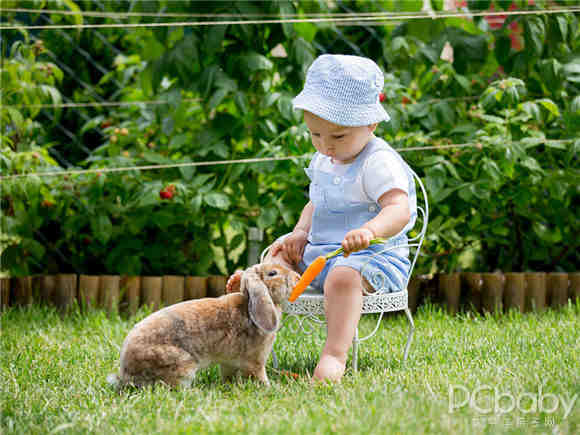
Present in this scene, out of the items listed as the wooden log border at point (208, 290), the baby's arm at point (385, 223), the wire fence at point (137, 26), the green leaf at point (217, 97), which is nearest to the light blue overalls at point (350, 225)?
the baby's arm at point (385, 223)

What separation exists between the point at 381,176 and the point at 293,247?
51 cm

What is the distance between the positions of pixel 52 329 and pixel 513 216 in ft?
8.54

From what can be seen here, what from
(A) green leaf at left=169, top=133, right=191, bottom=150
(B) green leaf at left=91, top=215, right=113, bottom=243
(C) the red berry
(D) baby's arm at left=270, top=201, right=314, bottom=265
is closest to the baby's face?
(D) baby's arm at left=270, top=201, right=314, bottom=265

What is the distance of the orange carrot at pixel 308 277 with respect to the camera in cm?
232

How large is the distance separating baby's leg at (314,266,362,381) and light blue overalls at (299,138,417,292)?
9 cm

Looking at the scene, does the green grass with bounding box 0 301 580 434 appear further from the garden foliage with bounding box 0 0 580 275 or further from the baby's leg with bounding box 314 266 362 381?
the garden foliage with bounding box 0 0 580 275

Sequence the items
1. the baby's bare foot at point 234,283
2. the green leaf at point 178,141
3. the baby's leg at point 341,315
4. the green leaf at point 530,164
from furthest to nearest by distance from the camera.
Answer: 1. the green leaf at point 178,141
2. the green leaf at point 530,164
3. the baby's bare foot at point 234,283
4. the baby's leg at point 341,315

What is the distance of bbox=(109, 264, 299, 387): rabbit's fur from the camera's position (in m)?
2.17

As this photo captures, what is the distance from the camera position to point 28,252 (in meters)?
3.98

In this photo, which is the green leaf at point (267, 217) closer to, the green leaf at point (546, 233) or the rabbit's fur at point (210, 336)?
the rabbit's fur at point (210, 336)

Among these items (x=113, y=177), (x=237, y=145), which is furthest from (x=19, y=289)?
(x=237, y=145)

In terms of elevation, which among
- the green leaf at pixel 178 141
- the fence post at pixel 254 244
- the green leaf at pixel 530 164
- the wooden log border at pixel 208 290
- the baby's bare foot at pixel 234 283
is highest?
the green leaf at pixel 530 164

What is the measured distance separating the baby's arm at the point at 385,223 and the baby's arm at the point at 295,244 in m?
0.43

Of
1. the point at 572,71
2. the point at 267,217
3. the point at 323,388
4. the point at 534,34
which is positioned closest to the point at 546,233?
the point at 572,71
